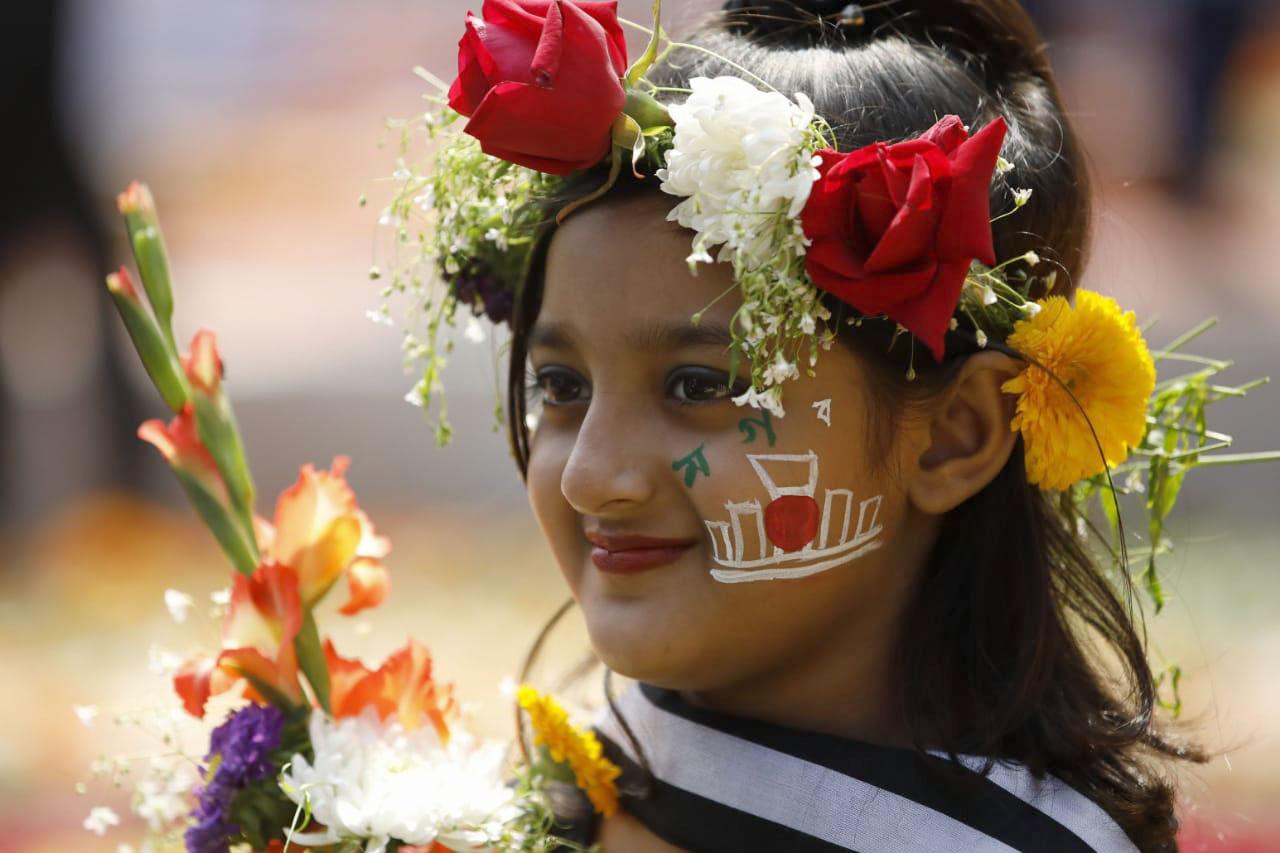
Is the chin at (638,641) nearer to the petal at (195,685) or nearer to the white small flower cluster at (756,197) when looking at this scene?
the white small flower cluster at (756,197)

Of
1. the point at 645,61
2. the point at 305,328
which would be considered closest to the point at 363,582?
the point at 645,61

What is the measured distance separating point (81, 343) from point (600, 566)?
6800 mm

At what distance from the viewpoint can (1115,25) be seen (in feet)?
29.4

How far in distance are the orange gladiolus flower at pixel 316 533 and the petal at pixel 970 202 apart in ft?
2.96

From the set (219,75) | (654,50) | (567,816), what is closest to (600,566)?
(567,816)

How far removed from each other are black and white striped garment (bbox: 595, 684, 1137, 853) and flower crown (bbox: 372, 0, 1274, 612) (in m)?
0.41

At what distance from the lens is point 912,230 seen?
1641 millimetres

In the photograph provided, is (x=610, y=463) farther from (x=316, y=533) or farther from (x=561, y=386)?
(x=316, y=533)

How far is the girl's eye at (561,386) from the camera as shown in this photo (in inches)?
78.4

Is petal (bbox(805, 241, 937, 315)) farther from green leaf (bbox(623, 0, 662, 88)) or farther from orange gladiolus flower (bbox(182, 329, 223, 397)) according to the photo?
orange gladiolus flower (bbox(182, 329, 223, 397))

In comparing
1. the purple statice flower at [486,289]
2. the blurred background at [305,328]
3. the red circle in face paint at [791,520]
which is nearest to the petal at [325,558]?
the purple statice flower at [486,289]

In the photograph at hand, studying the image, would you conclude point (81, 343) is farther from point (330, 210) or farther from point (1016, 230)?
point (1016, 230)

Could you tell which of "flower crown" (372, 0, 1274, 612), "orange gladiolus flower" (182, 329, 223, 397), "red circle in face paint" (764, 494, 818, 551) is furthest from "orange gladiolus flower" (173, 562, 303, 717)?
"red circle in face paint" (764, 494, 818, 551)

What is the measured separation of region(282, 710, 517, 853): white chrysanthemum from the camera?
6.25 feet
